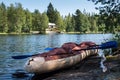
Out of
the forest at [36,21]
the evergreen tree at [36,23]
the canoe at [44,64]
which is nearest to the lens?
the canoe at [44,64]

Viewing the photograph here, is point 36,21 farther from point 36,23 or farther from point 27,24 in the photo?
point 27,24

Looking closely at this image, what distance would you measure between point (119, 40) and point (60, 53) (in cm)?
696

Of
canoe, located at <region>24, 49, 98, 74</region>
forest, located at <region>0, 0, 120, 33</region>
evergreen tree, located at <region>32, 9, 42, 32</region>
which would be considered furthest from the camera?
evergreen tree, located at <region>32, 9, 42, 32</region>

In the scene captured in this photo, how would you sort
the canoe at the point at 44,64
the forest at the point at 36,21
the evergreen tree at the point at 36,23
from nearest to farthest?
the canoe at the point at 44,64 < the forest at the point at 36,21 < the evergreen tree at the point at 36,23

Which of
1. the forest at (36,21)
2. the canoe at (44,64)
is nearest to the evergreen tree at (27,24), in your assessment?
the forest at (36,21)

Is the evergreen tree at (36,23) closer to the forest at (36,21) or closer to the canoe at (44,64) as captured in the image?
the forest at (36,21)

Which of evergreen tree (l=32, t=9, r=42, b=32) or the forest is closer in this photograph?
the forest

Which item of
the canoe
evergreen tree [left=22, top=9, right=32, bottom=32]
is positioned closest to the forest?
evergreen tree [left=22, top=9, right=32, bottom=32]

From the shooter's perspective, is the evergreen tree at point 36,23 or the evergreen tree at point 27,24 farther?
the evergreen tree at point 36,23

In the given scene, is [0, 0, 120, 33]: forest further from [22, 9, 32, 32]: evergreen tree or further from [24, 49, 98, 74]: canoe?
[24, 49, 98, 74]: canoe

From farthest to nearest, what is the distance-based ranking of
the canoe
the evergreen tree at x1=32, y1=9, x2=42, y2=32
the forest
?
the evergreen tree at x1=32, y1=9, x2=42, y2=32
the forest
the canoe

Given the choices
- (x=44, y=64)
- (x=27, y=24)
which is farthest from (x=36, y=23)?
(x=44, y=64)

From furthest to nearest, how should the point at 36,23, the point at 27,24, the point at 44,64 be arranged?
1. the point at 36,23
2. the point at 27,24
3. the point at 44,64

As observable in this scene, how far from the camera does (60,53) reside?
59.6ft
